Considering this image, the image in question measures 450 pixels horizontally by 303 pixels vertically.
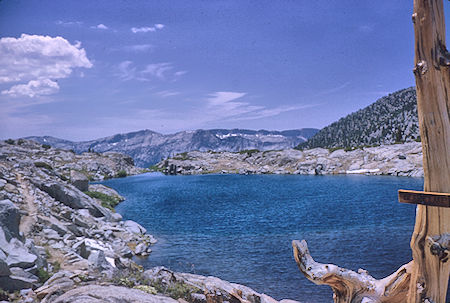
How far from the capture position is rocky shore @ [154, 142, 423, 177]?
86812 millimetres

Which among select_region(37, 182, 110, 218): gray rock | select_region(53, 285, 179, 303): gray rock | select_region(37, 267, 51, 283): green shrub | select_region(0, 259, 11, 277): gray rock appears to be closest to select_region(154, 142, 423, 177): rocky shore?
select_region(37, 182, 110, 218): gray rock

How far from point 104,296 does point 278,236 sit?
76.9ft

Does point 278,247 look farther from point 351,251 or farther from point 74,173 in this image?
point 74,173

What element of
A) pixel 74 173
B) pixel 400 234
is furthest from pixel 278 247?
pixel 74 173

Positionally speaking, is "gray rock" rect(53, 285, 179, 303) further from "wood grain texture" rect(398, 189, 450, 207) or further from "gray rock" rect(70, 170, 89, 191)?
"gray rock" rect(70, 170, 89, 191)

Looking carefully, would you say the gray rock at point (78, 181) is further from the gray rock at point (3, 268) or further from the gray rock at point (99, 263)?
the gray rock at point (3, 268)

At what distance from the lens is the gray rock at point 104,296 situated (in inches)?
322

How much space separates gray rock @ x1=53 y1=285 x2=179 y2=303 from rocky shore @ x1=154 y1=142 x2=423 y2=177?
81001 millimetres

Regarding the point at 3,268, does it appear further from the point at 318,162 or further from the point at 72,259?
the point at 318,162

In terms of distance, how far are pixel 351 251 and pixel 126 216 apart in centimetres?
3097

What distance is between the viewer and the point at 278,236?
2991 cm

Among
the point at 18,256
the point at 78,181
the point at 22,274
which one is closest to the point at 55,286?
the point at 22,274

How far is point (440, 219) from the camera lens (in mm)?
4246

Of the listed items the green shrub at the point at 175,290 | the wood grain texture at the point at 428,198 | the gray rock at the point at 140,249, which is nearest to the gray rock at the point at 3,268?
the green shrub at the point at 175,290
